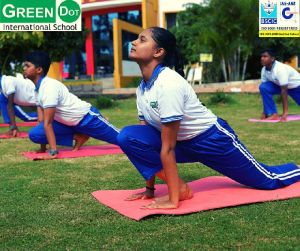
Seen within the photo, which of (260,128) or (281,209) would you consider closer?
(281,209)

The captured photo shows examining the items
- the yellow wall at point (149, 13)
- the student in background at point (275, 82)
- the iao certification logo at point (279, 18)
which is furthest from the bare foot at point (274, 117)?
the yellow wall at point (149, 13)

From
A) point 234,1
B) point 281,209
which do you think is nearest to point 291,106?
point 234,1

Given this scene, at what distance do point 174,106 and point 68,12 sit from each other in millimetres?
4789

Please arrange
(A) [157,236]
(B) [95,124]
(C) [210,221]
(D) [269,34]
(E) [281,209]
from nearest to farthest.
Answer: (A) [157,236]
(C) [210,221]
(E) [281,209]
(B) [95,124]
(D) [269,34]

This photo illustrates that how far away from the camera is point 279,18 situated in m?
9.90

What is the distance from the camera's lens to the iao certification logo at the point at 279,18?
9.84 m

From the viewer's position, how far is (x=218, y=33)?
63.7 ft

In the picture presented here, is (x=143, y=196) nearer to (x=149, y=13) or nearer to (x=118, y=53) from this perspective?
(x=118, y=53)

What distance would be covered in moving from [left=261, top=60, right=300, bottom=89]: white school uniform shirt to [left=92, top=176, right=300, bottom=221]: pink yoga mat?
209 inches

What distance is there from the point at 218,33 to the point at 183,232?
16932 millimetres

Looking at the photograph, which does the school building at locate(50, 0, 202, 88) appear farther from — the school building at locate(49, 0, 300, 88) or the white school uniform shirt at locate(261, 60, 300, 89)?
the white school uniform shirt at locate(261, 60, 300, 89)

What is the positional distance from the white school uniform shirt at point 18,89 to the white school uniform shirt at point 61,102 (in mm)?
2325

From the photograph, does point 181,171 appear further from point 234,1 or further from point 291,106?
point 234,1

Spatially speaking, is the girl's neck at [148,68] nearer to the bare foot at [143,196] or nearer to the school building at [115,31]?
the bare foot at [143,196]
